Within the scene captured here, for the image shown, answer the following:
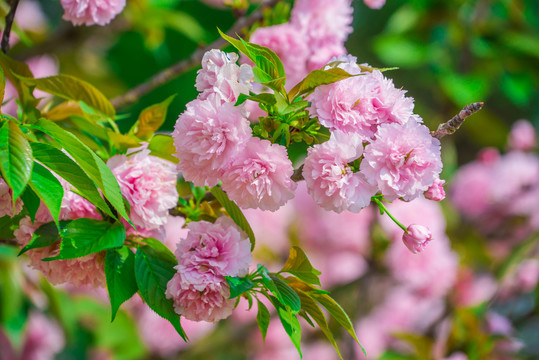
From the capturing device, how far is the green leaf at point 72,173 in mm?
450

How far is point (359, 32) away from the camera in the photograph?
9.53 feet

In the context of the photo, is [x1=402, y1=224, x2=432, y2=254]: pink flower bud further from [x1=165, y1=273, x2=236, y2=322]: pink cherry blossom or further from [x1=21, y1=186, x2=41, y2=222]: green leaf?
[x1=21, y1=186, x2=41, y2=222]: green leaf

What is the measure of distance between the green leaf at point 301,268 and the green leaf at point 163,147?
157 mm

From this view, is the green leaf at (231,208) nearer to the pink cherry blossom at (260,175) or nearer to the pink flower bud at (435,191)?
the pink cherry blossom at (260,175)

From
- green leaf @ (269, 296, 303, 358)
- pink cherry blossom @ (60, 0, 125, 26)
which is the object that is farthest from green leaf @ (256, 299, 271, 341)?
pink cherry blossom @ (60, 0, 125, 26)

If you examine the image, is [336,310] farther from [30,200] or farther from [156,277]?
[30,200]

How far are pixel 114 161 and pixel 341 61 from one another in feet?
0.79

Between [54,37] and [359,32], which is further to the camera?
[359,32]

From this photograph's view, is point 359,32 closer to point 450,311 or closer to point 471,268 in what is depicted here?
point 471,268

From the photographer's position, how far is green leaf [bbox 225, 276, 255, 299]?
479 millimetres

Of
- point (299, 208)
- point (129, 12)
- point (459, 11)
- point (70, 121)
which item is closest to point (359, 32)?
point (459, 11)

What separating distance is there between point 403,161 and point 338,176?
0.18 ft

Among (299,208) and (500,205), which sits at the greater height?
(500,205)

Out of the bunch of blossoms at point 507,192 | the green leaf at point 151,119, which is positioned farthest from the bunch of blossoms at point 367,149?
the bunch of blossoms at point 507,192
